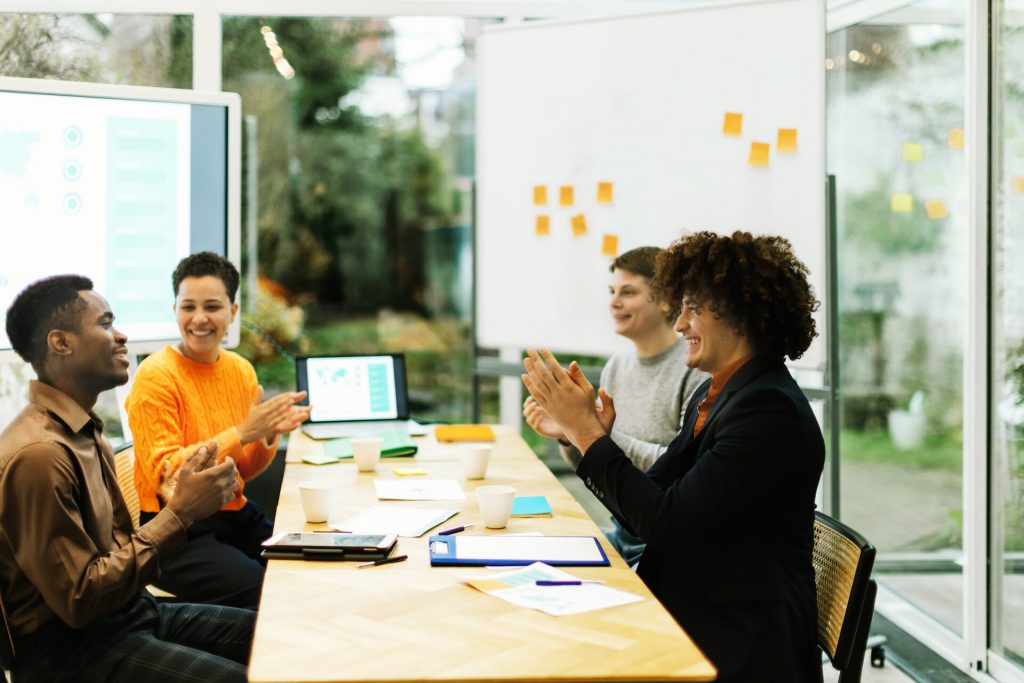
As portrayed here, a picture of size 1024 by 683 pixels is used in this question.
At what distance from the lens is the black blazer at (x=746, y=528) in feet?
5.90

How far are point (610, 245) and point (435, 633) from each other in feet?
7.85

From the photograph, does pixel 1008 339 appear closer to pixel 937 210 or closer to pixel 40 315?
pixel 937 210

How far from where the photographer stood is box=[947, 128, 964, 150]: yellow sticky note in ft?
12.5

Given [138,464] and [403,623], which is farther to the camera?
[138,464]

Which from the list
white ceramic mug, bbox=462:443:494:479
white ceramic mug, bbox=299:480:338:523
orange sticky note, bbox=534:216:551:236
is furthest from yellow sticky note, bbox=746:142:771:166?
white ceramic mug, bbox=299:480:338:523

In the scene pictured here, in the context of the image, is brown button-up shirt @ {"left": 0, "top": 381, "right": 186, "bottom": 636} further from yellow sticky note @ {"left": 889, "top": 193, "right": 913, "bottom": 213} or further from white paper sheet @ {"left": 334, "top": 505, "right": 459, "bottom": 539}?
yellow sticky note @ {"left": 889, "top": 193, "right": 913, "bottom": 213}

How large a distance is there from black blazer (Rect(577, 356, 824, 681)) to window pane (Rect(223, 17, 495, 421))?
253cm

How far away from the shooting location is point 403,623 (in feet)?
4.96

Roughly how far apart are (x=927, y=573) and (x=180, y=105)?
3523mm

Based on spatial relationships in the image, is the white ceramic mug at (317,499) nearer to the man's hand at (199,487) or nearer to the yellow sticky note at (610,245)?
the man's hand at (199,487)

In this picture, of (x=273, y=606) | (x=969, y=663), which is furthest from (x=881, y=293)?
(x=273, y=606)

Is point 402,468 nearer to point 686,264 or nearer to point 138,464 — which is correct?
point 138,464

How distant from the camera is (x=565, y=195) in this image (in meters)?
3.76

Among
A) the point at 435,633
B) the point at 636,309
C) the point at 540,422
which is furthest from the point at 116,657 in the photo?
the point at 636,309
